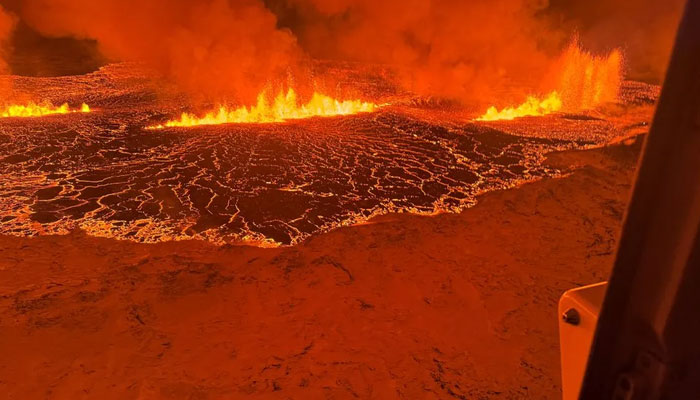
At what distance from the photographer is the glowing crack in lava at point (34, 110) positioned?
13.3 metres

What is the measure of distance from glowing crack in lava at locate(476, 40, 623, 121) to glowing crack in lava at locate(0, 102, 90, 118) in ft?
47.0

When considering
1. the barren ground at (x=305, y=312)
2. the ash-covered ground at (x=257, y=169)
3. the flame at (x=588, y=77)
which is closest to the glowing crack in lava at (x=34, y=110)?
the ash-covered ground at (x=257, y=169)

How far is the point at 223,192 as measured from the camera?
255 inches

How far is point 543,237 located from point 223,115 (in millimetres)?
10951

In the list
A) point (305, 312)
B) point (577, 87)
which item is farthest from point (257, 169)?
point (577, 87)

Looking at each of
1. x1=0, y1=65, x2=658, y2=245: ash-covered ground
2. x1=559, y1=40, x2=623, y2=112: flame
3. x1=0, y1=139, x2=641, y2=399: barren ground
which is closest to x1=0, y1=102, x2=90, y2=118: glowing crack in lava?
x1=0, y1=65, x2=658, y2=245: ash-covered ground

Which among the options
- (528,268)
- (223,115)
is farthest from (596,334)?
(223,115)

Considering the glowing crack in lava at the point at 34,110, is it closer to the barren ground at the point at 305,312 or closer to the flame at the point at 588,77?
the barren ground at the point at 305,312

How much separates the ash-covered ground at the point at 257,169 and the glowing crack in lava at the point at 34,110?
1.08 meters

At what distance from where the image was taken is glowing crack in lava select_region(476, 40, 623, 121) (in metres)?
14.8

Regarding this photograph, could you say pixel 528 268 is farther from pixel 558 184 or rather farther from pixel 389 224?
pixel 558 184

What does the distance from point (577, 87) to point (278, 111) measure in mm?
14230

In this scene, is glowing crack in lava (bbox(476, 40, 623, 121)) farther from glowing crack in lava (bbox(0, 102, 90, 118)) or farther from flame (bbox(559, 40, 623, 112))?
glowing crack in lava (bbox(0, 102, 90, 118))

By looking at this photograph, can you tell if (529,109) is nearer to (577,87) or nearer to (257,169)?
(577,87)
